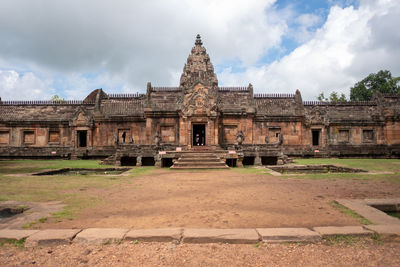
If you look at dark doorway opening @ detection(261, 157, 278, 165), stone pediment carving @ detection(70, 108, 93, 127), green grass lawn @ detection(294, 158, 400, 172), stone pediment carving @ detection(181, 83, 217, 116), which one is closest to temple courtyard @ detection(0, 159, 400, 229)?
green grass lawn @ detection(294, 158, 400, 172)

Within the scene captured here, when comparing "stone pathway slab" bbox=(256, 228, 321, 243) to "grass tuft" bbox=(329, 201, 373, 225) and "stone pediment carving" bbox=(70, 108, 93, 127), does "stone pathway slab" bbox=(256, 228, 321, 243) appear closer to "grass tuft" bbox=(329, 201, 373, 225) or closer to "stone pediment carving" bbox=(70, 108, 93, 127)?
"grass tuft" bbox=(329, 201, 373, 225)

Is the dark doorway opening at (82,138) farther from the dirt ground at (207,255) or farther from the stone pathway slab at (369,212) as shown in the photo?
the stone pathway slab at (369,212)

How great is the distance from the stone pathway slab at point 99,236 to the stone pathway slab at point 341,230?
3279 mm

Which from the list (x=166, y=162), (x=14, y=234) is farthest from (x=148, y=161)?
(x=14, y=234)

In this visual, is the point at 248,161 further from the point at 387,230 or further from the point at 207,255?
the point at 207,255

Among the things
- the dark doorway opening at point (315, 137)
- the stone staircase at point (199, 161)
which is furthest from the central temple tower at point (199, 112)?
the dark doorway opening at point (315, 137)

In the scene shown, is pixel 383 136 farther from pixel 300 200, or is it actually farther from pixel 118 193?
pixel 118 193

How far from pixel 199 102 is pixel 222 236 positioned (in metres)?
17.3

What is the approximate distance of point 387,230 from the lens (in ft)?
13.4

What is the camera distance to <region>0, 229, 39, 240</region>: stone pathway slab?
397 cm

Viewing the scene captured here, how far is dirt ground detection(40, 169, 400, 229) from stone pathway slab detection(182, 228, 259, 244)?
459mm

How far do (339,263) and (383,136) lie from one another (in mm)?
30007

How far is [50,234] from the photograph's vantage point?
404 centimetres

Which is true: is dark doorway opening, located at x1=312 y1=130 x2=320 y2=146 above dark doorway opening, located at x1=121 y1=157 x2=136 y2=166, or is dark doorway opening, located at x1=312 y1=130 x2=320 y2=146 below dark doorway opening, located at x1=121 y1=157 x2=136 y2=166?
above
